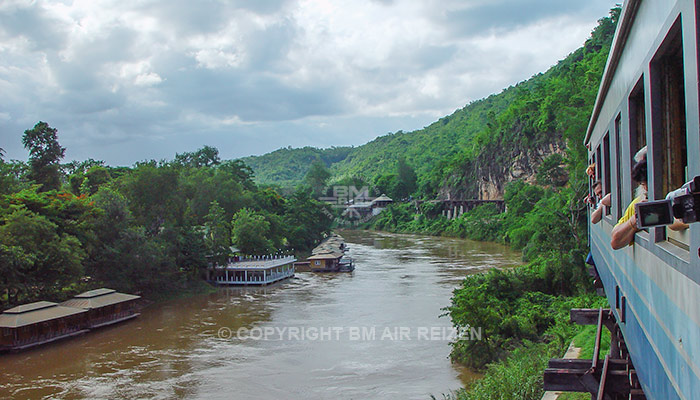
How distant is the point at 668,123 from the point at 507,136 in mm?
56442

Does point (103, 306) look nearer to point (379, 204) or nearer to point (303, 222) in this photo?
point (303, 222)

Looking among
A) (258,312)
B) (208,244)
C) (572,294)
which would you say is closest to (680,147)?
(572,294)

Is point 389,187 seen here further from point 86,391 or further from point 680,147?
point 680,147

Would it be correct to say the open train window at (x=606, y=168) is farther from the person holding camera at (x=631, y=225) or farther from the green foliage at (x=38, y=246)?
the green foliage at (x=38, y=246)

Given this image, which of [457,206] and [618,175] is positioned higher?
[457,206]

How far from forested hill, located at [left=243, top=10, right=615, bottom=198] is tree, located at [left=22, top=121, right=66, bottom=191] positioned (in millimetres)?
27859

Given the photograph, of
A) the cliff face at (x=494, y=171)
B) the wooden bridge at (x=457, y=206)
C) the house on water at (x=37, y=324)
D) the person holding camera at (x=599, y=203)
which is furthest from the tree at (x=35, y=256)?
the wooden bridge at (x=457, y=206)

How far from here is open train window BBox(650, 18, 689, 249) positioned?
9.71 feet

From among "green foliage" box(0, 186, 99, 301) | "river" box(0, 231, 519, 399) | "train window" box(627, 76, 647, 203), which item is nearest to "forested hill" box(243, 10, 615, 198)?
"river" box(0, 231, 519, 399)

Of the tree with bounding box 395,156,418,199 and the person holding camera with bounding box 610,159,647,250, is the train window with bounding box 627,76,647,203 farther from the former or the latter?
→ the tree with bounding box 395,156,418,199

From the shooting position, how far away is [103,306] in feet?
64.5

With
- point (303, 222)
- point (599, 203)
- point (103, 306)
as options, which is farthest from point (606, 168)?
point (303, 222)

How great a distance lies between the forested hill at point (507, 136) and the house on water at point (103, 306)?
2030cm

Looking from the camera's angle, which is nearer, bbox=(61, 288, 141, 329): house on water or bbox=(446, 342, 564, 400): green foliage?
bbox=(446, 342, 564, 400): green foliage
